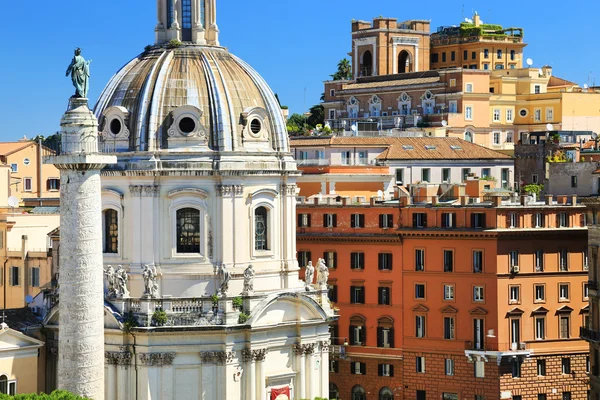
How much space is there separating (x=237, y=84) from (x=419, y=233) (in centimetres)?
1770

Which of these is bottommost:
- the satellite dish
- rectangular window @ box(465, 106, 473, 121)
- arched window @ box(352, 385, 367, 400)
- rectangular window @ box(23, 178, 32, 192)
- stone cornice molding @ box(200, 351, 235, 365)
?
arched window @ box(352, 385, 367, 400)

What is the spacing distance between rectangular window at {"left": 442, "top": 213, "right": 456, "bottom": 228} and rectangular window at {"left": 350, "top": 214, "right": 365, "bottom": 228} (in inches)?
194

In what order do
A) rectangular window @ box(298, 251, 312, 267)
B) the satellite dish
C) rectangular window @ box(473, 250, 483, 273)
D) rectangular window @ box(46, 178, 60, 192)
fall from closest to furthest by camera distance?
rectangular window @ box(473, 250, 483, 273) < rectangular window @ box(298, 251, 312, 267) < the satellite dish < rectangular window @ box(46, 178, 60, 192)

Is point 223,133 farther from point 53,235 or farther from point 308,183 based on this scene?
point 308,183

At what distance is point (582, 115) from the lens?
134875mm

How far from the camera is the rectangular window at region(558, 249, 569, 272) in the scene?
93.4 metres

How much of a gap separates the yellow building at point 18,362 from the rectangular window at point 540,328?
27.7m

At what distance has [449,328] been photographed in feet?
308


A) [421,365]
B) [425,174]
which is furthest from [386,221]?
[425,174]

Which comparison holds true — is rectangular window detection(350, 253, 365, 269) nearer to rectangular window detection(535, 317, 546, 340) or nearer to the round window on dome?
rectangular window detection(535, 317, 546, 340)

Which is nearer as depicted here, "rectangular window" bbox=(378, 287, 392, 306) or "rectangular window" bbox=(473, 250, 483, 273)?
"rectangular window" bbox=(473, 250, 483, 273)

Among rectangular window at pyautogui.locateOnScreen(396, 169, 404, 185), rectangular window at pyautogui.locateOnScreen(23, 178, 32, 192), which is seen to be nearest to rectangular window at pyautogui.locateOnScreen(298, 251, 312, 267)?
rectangular window at pyautogui.locateOnScreen(396, 169, 404, 185)

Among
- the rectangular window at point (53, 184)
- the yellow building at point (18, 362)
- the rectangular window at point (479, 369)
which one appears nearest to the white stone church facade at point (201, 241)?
the yellow building at point (18, 362)

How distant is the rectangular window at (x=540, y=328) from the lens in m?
93.1
